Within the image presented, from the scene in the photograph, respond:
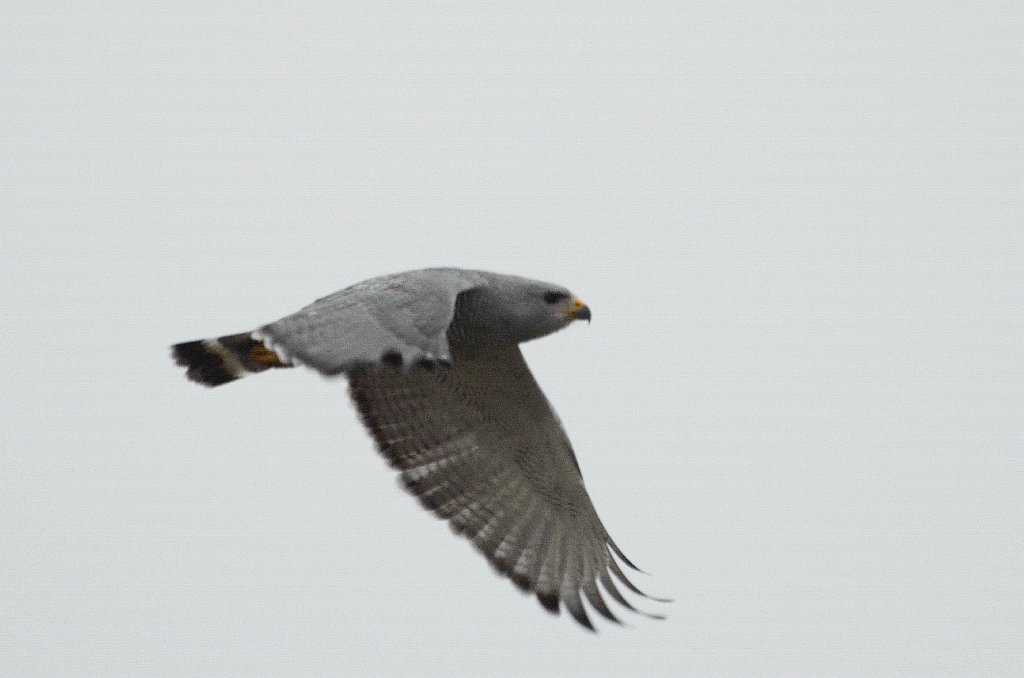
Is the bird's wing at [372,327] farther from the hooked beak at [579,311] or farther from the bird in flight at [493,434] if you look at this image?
the hooked beak at [579,311]

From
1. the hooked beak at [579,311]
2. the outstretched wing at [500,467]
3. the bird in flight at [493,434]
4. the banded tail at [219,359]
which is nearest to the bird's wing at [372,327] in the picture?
the bird in flight at [493,434]

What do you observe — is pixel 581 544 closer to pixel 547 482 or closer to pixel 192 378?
pixel 547 482

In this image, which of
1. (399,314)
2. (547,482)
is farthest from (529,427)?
(399,314)

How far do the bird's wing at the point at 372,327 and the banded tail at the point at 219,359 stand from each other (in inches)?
44.5

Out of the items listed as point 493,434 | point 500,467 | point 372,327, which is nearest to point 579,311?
point 493,434

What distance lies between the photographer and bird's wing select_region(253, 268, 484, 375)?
6.43m

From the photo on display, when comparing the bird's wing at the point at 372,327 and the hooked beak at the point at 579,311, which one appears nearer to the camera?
the bird's wing at the point at 372,327

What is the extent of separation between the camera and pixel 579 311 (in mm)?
8516

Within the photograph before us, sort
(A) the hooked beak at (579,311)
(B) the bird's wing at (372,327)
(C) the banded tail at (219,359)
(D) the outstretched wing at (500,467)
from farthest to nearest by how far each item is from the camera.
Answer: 1. (D) the outstretched wing at (500,467)
2. (A) the hooked beak at (579,311)
3. (C) the banded tail at (219,359)
4. (B) the bird's wing at (372,327)

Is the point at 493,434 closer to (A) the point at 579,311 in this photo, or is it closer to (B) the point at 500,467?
(B) the point at 500,467

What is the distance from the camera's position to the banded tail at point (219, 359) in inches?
330

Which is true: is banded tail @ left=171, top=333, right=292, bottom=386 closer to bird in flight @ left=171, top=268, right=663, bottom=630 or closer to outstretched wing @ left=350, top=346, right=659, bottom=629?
bird in flight @ left=171, top=268, right=663, bottom=630

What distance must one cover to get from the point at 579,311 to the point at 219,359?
2.16 meters

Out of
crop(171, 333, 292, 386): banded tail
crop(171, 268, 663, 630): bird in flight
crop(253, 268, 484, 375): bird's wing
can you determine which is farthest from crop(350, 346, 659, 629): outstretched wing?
crop(253, 268, 484, 375): bird's wing
